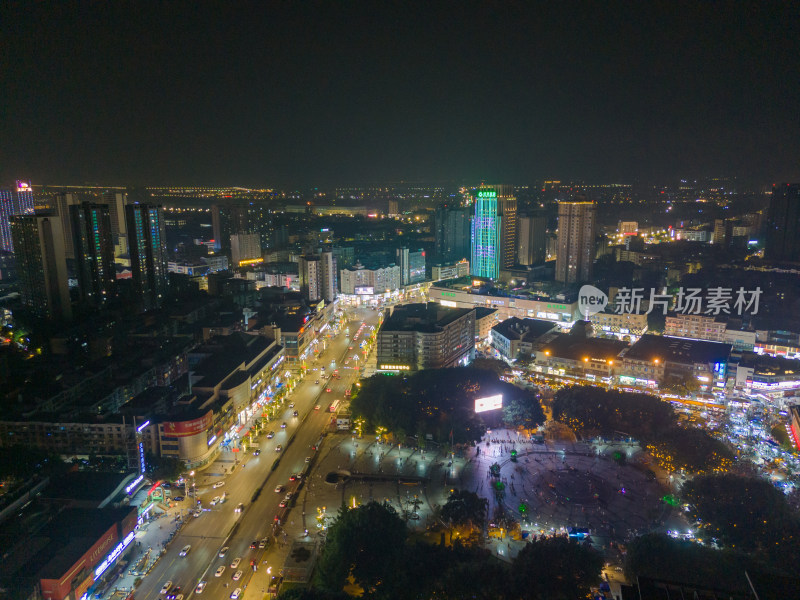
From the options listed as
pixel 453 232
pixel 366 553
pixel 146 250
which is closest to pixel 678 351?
pixel 366 553

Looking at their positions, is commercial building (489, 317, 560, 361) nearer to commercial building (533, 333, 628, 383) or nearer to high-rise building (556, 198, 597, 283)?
commercial building (533, 333, 628, 383)

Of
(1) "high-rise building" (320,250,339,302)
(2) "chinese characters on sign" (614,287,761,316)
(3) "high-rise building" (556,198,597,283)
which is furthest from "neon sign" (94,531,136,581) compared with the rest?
(3) "high-rise building" (556,198,597,283)

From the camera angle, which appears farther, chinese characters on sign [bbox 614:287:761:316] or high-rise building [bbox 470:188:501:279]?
high-rise building [bbox 470:188:501:279]

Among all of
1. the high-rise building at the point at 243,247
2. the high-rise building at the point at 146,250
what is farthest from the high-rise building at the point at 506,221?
the high-rise building at the point at 146,250

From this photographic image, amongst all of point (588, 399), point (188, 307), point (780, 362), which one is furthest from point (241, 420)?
point (780, 362)

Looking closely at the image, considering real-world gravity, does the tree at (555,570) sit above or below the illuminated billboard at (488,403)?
below

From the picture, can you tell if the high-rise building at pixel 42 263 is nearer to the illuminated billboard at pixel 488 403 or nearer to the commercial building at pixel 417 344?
the commercial building at pixel 417 344

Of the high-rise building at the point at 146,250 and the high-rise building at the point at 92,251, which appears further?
the high-rise building at the point at 146,250
